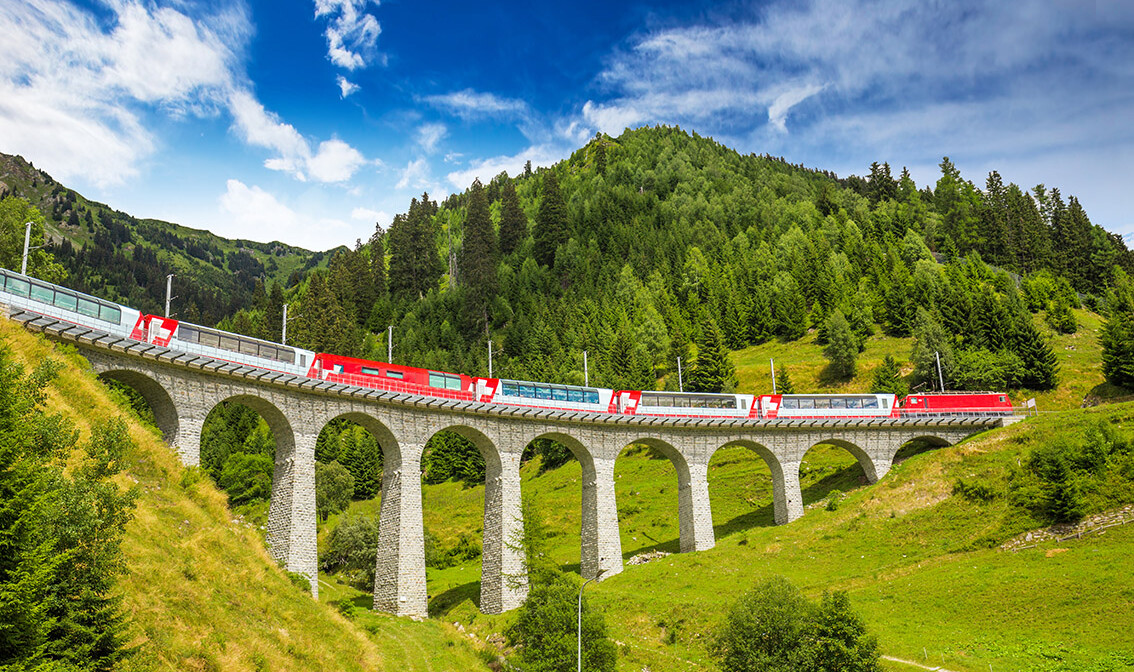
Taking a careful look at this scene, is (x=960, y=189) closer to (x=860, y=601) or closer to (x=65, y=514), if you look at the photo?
(x=860, y=601)

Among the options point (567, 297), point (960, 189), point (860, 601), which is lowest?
point (860, 601)

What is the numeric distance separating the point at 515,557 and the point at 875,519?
1088 inches

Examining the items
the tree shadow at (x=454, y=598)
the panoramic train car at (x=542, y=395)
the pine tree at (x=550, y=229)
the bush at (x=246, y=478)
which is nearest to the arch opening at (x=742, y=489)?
the panoramic train car at (x=542, y=395)

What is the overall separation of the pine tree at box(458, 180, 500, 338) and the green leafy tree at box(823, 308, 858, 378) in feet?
195

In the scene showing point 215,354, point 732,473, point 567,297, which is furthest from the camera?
point 567,297

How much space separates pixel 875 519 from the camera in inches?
2122

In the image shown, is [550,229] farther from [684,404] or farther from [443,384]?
[443,384]

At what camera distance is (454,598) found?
52531 millimetres

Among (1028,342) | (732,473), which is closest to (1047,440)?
(732,473)

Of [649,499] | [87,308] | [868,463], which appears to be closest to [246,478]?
[649,499]

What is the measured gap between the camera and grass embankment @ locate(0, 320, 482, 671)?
862 inches

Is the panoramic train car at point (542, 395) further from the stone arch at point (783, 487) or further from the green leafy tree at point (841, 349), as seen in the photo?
the green leafy tree at point (841, 349)

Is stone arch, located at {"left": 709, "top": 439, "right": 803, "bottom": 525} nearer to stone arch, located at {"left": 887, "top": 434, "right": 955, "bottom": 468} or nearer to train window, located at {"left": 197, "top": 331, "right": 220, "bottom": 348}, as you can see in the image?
stone arch, located at {"left": 887, "top": 434, "right": 955, "bottom": 468}

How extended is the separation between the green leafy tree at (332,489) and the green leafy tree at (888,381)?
6508 cm
